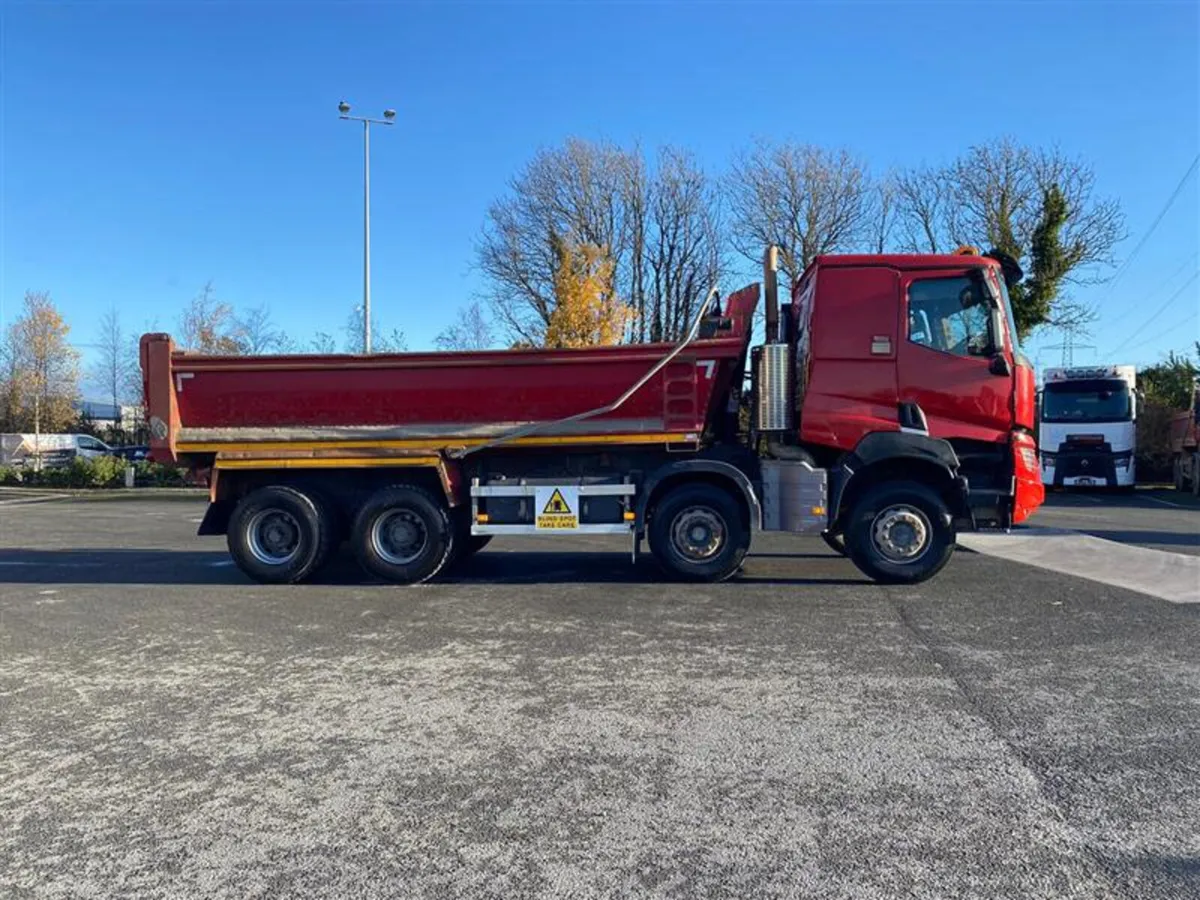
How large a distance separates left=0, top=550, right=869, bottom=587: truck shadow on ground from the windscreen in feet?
51.9

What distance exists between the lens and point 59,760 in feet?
14.4

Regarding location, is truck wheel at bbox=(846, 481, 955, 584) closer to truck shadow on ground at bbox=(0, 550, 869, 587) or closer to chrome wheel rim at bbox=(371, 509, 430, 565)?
truck shadow on ground at bbox=(0, 550, 869, 587)

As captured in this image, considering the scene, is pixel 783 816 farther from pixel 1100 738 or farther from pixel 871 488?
pixel 871 488

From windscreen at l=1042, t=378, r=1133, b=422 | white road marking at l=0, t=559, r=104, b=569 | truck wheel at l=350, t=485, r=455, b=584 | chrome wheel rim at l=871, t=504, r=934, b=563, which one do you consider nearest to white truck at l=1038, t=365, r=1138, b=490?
windscreen at l=1042, t=378, r=1133, b=422

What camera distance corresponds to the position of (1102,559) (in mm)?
10914

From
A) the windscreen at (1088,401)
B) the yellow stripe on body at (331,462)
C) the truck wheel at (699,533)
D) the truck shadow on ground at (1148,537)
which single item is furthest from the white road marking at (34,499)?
the windscreen at (1088,401)

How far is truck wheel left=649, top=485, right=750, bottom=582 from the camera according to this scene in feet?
29.6

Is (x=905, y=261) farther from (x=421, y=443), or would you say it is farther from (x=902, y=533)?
(x=421, y=443)

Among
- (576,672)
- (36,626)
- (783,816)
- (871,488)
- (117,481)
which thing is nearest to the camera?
(783,816)

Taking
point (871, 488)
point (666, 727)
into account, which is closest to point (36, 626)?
point (666, 727)

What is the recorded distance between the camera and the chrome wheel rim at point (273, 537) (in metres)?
9.52

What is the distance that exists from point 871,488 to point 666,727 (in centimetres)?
498

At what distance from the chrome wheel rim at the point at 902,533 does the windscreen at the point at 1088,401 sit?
17629 mm

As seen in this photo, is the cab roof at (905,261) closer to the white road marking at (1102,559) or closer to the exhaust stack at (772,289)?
the exhaust stack at (772,289)
